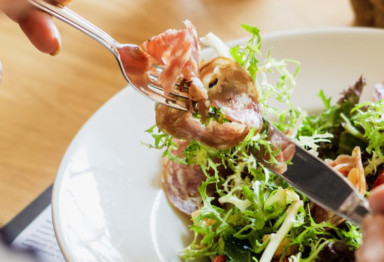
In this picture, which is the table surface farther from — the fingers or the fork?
the fingers

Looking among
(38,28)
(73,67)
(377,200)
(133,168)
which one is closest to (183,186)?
(133,168)

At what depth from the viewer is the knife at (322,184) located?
803 mm

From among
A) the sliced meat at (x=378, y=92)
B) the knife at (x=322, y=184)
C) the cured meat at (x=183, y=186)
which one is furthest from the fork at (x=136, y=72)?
the sliced meat at (x=378, y=92)

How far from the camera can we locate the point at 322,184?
863 mm

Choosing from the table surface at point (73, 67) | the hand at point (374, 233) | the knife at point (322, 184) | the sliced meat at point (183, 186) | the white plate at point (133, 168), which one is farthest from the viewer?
the table surface at point (73, 67)

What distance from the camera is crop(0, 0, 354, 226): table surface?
1.39 metres

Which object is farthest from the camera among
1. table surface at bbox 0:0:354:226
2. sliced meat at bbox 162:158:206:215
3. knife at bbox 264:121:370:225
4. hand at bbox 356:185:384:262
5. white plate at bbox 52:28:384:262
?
table surface at bbox 0:0:354:226

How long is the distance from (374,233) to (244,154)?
41cm

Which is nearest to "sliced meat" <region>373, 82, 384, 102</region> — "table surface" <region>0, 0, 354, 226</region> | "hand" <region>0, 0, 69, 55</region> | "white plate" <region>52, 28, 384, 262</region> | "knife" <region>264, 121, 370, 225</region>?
"white plate" <region>52, 28, 384, 262</region>

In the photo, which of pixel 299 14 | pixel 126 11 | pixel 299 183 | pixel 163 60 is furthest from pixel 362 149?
pixel 126 11

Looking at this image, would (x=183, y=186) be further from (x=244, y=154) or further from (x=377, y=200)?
(x=377, y=200)

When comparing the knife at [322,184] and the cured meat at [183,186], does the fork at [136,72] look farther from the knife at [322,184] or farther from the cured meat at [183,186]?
the cured meat at [183,186]

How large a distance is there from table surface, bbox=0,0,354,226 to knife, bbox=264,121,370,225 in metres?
0.69

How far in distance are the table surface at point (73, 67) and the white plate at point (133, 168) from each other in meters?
0.23
